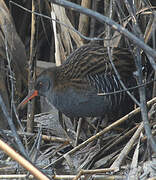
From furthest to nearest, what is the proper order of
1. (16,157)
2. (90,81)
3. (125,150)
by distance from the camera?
(90,81), (125,150), (16,157)

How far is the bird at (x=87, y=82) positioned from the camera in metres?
3.71

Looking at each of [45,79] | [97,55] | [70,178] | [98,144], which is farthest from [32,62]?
[70,178]

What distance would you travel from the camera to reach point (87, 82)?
12.3 ft

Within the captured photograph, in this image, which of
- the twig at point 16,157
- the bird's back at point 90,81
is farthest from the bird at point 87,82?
the twig at point 16,157

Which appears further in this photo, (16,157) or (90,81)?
(90,81)

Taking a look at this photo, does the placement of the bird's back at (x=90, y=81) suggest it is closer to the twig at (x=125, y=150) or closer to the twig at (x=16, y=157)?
the twig at (x=125, y=150)

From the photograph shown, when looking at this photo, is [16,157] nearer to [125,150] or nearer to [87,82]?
[125,150]

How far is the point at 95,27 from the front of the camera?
4590mm

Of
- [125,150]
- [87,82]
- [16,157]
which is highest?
[87,82]

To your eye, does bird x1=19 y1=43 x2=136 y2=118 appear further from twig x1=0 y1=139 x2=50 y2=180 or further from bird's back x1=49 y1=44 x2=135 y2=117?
twig x1=0 y1=139 x2=50 y2=180

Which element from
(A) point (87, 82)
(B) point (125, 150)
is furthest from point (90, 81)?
(B) point (125, 150)

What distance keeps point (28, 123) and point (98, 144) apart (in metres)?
0.63

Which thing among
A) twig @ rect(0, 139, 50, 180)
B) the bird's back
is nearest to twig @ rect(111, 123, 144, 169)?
the bird's back

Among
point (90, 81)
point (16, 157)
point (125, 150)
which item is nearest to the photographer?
point (16, 157)
